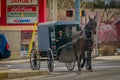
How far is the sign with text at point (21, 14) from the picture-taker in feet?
142

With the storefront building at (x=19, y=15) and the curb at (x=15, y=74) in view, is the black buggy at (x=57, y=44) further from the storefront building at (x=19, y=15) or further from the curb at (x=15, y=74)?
the storefront building at (x=19, y=15)

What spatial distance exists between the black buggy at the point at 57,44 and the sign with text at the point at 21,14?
54.4ft

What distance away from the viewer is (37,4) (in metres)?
43.5

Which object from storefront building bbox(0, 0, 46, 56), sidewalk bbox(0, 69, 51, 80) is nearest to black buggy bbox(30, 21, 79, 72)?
sidewalk bbox(0, 69, 51, 80)

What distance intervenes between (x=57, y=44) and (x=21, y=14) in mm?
20971

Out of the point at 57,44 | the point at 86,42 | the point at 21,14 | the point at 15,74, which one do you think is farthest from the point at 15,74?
the point at 21,14

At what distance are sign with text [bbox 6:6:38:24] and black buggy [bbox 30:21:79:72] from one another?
1657cm

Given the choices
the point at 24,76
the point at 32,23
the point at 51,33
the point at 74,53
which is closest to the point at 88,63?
the point at 74,53

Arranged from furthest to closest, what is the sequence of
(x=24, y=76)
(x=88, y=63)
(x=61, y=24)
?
(x=61, y=24)
(x=88, y=63)
(x=24, y=76)

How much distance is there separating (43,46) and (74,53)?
5.59 meters

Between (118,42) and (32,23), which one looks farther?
(118,42)

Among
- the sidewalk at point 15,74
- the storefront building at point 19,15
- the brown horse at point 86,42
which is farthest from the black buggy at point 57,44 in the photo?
the storefront building at point 19,15

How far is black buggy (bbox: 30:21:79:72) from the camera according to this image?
20.7 m

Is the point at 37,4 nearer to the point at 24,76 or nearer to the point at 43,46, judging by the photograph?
the point at 43,46
